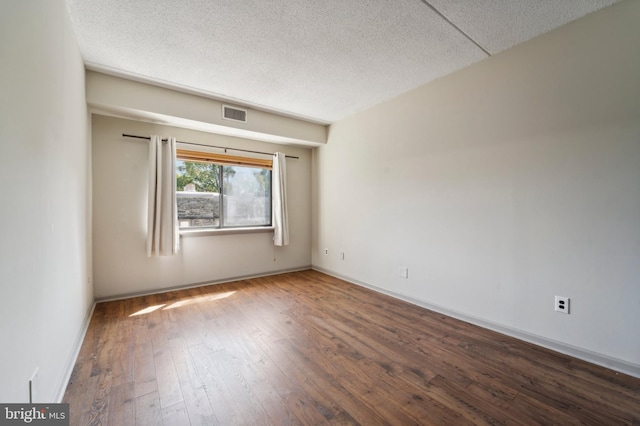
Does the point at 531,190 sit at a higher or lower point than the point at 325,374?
higher

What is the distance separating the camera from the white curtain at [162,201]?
10.9 feet

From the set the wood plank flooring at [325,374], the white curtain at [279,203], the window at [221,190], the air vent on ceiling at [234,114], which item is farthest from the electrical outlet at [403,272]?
the air vent on ceiling at [234,114]

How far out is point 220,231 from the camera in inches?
154

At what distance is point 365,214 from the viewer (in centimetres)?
380

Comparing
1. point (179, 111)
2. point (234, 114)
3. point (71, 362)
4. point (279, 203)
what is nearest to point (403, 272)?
point (279, 203)

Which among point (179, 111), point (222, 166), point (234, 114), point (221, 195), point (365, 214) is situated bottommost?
point (365, 214)

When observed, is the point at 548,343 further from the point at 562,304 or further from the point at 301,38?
the point at 301,38

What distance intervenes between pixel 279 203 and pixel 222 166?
104cm

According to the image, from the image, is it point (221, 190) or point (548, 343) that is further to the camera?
point (221, 190)

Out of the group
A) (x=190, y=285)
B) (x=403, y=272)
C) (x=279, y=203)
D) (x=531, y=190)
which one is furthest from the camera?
(x=279, y=203)

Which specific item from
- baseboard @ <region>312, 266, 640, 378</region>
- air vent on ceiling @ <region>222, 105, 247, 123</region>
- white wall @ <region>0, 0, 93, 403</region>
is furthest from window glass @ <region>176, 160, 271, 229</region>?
baseboard @ <region>312, 266, 640, 378</region>

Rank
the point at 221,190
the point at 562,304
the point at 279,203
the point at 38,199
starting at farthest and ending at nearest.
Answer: the point at 279,203 → the point at 221,190 → the point at 562,304 → the point at 38,199

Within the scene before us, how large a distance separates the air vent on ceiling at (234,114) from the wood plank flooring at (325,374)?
7.93ft

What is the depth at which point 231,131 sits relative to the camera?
12.2 feet
